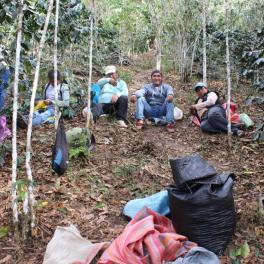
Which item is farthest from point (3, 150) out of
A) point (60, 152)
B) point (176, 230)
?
point (176, 230)

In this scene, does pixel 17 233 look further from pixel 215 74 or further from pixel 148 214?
pixel 215 74

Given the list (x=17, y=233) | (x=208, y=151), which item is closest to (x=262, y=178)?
(x=208, y=151)

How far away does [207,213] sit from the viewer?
3.19 m

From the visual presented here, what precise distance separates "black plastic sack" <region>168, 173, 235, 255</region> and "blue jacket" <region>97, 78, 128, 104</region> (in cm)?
376

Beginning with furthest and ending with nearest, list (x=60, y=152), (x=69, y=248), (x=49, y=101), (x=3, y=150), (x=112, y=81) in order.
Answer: (x=112, y=81)
(x=49, y=101)
(x=3, y=150)
(x=60, y=152)
(x=69, y=248)

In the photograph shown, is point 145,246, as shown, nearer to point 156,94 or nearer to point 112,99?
point 112,99

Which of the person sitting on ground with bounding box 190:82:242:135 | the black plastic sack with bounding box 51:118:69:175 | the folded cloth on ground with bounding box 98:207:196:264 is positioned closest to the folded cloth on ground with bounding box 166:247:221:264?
the folded cloth on ground with bounding box 98:207:196:264

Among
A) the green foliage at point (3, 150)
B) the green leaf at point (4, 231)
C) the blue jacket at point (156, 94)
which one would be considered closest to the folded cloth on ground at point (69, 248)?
the green leaf at point (4, 231)

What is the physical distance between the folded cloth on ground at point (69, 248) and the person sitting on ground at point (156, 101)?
3668 millimetres

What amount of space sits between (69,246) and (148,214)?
0.68 m

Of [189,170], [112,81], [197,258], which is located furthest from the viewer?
[112,81]

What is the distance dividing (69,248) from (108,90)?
13.7 feet

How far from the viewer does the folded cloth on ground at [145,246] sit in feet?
9.31

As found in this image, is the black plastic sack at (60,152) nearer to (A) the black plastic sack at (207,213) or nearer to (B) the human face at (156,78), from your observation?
(A) the black plastic sack at (207,213)
